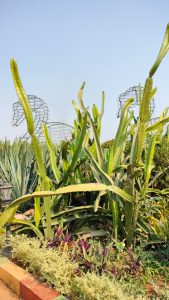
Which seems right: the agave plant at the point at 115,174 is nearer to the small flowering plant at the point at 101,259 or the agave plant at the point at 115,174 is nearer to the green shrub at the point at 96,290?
the small flowering plant at the point at 101,259

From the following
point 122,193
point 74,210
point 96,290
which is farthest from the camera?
point 74,210

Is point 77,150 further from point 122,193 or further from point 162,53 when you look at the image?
point 162,53

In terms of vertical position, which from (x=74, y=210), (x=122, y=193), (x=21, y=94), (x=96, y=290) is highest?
(x=21, y=94)

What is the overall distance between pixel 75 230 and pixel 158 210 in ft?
2.66

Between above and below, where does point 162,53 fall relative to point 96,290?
above

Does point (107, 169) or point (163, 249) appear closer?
point (163, 249)

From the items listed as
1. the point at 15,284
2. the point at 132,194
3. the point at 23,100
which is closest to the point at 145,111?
the point at 132,194

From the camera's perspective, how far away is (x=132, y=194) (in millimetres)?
2182

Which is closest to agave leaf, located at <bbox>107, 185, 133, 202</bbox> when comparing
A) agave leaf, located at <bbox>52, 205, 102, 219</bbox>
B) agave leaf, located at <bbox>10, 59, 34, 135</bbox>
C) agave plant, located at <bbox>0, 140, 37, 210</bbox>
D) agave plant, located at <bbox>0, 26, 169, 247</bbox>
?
agave plant, located at <bbox>0, 26, 169, 247</bbox>

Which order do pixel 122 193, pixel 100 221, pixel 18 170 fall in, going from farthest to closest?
pixel 18 170 → pixel 100 221 → pixel 122 193

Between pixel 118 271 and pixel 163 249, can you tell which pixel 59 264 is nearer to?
pixel 118 271

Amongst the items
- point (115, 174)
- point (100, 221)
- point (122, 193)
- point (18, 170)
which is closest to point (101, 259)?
point (122, 193)

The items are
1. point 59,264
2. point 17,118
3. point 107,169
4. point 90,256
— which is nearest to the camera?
point 59,264

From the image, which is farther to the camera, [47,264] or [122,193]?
[122,193]
